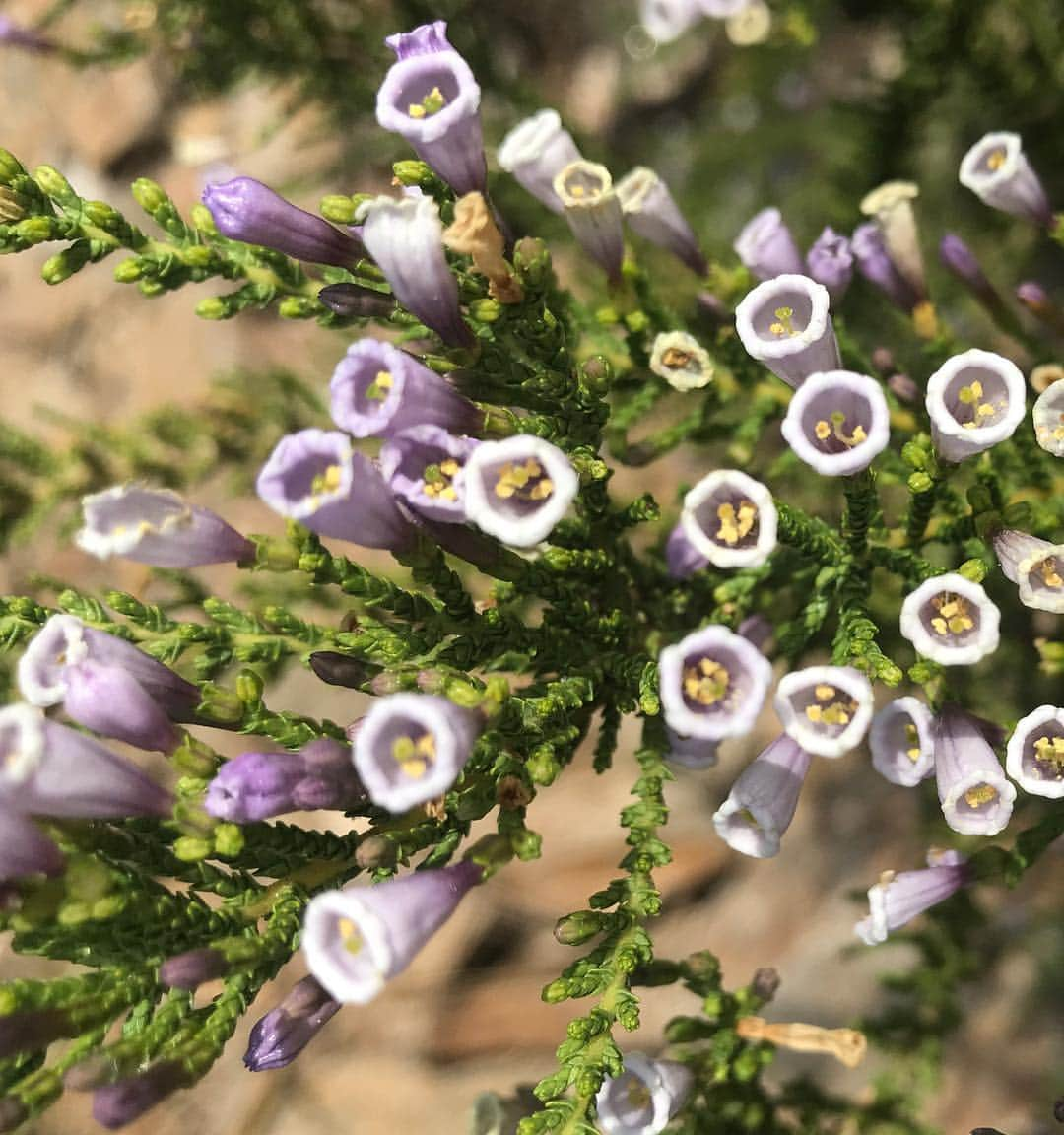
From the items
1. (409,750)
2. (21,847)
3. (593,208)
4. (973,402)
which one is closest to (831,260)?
(593,208)

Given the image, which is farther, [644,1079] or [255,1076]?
[255,1076]

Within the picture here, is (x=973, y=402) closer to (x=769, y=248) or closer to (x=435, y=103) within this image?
(x=769, y=248)

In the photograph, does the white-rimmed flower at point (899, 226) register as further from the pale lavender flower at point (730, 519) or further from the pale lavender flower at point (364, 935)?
the pale lavender flower at point (364, 935)

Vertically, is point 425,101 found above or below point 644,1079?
above

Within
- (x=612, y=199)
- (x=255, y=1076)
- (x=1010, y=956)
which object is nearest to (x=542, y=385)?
(x=612, y=199)

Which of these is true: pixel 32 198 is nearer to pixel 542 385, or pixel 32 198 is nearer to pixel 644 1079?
pixel 542 385

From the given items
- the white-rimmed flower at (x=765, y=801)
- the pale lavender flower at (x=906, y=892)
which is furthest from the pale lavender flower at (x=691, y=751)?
the pale lavender flower at (x=906, y=892)
